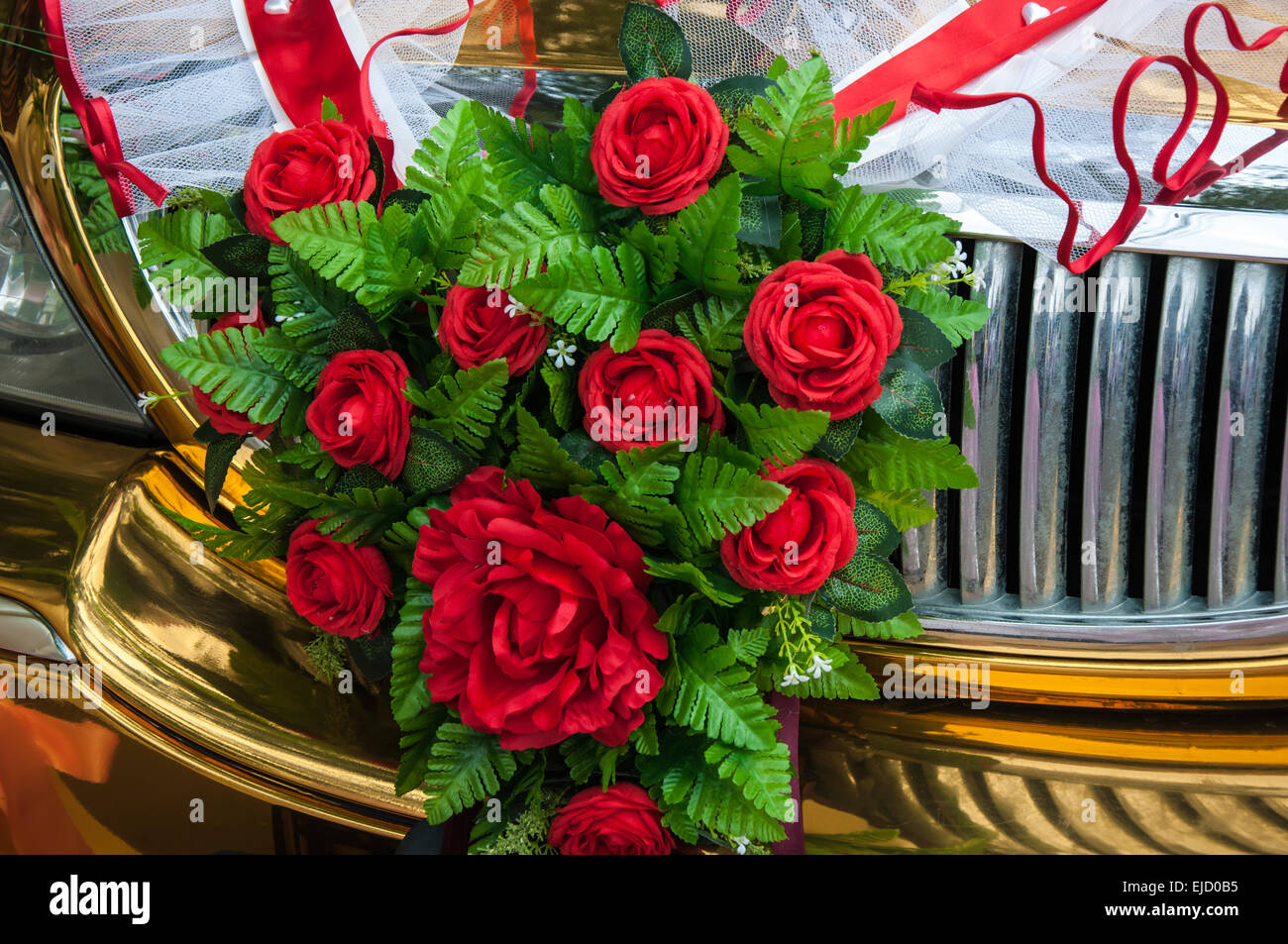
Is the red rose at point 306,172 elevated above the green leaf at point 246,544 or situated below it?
above

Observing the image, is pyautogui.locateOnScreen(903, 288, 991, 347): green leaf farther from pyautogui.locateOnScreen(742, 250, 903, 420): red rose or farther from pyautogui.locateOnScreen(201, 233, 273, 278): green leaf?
pyautogui.locateOnScreen(201, 233, 273, 278): green leaf

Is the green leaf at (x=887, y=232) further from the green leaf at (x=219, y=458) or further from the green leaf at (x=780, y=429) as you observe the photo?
the green leaf at (x=219, y=458)

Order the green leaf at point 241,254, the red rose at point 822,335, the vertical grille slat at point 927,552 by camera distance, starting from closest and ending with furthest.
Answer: the red rose at point 822,335 → the green leaf at point 241,254 → the vertical grille slat at point 927,552

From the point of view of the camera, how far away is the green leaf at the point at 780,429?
71 cm

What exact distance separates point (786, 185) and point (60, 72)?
0.79 metres

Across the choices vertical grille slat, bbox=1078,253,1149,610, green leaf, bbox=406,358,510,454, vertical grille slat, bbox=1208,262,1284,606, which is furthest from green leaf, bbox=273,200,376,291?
vertical grille slat, bbox=1208,262,1284,606

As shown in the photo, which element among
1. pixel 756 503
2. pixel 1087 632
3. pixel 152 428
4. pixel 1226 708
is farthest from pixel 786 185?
pixel 152 428

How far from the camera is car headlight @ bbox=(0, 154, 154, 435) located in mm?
1146

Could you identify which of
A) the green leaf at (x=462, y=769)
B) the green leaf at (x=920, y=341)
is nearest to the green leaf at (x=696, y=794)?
the green leaf at (x=462, y=769)

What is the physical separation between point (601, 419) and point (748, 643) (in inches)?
8.2

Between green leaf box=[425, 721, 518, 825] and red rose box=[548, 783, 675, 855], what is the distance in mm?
63

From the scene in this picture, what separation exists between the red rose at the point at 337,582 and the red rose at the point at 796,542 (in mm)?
295

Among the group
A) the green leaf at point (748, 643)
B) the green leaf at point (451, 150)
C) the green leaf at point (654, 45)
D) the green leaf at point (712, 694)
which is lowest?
the green leaf at point (712, 694)

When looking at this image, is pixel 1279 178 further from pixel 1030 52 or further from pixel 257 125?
pixel 257 125
